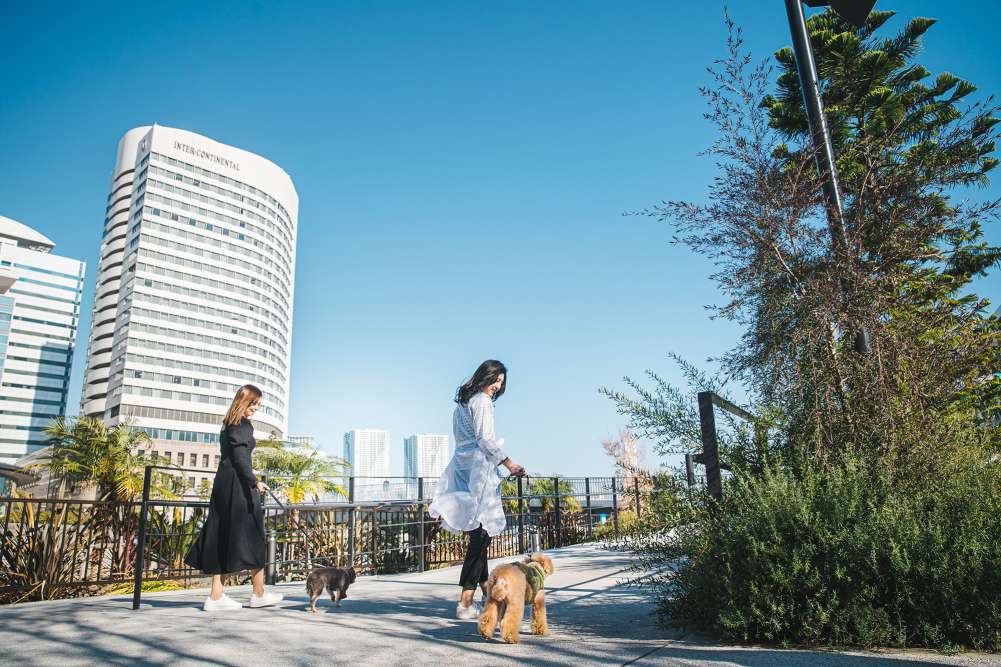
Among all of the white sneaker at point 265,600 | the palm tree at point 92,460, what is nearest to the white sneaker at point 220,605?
the white sneaker at point 265,600

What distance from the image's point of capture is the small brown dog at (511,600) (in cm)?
325

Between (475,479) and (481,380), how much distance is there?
71cm

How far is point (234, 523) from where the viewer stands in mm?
4688

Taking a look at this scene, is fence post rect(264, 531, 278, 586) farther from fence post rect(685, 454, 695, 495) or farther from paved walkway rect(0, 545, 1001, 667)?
fence post rect(685, 454, 695, 495)

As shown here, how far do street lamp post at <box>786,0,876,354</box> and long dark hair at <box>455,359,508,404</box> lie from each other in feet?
7.69

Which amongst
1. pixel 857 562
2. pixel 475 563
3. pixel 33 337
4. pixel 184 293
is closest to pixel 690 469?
pixel 857 562

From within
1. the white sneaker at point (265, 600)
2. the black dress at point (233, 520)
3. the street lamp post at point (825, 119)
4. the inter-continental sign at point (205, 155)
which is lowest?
the white sneaker at point (265, 600)

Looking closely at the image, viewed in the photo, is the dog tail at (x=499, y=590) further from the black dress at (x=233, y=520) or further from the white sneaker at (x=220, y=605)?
the white sneaker at (x=220, y=605)

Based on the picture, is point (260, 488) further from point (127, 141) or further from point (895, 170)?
point (127, 141)

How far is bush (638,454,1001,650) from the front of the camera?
2.60 metres

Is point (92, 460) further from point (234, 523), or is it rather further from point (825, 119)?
point (825, 119)

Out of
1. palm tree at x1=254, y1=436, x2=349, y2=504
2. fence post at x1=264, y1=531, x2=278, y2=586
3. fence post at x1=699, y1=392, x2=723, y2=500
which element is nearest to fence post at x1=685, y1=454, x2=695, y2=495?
fence post at x1=699, y1=392, x2=723, y2=500

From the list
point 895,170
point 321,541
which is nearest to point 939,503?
point 895,170

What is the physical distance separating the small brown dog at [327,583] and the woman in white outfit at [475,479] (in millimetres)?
989
